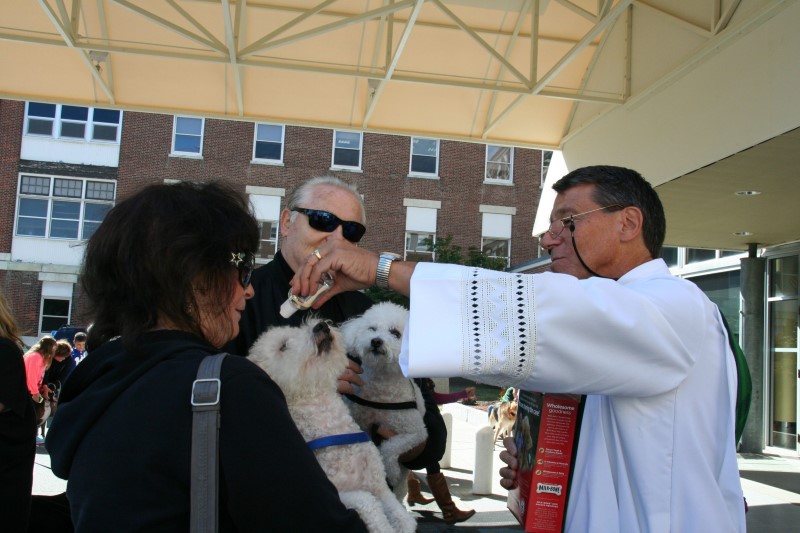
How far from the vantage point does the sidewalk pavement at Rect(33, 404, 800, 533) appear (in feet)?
23.5

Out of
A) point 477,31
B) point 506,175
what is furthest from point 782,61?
point 506,175

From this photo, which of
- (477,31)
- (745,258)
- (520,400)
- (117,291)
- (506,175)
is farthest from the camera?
(506,175)

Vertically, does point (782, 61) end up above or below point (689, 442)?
above

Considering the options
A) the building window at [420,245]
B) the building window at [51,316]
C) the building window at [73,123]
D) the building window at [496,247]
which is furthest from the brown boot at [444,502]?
the building window at [73,123]

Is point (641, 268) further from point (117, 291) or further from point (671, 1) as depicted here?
point (671, 1)

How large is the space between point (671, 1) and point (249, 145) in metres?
21.7

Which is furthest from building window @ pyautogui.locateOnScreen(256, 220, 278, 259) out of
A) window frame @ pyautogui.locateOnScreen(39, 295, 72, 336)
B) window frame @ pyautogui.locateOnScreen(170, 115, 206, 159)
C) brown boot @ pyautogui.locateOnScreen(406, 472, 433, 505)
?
brown boot @ pyautogui.locateOnScreen(406, 472, 433, 505)

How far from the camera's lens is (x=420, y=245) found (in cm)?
2708

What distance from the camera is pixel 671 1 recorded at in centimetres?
711

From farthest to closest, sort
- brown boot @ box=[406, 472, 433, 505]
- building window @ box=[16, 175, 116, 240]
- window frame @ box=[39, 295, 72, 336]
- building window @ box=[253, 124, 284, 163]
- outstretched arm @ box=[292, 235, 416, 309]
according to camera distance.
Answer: building window @ box=[253, 124, 284, 163] → building window @ box=[16, 175, 116, 240] → window frame @ box=[39, 295, 72, 336] → brown boot @ box=[406, 472, 433, 505] → outstretched arm @ box=[292, 235, 416, 309]

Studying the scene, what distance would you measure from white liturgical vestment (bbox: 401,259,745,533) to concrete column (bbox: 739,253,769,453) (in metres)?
11.6

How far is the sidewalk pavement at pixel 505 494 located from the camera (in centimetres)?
717

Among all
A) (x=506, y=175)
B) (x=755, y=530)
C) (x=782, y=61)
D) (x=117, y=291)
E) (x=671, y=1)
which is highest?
(x=506, y=175)

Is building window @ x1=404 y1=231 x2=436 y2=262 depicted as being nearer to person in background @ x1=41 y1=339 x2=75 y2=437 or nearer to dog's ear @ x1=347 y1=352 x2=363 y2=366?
person in background @ x1=41 y1=339 x2=75 y2=437
